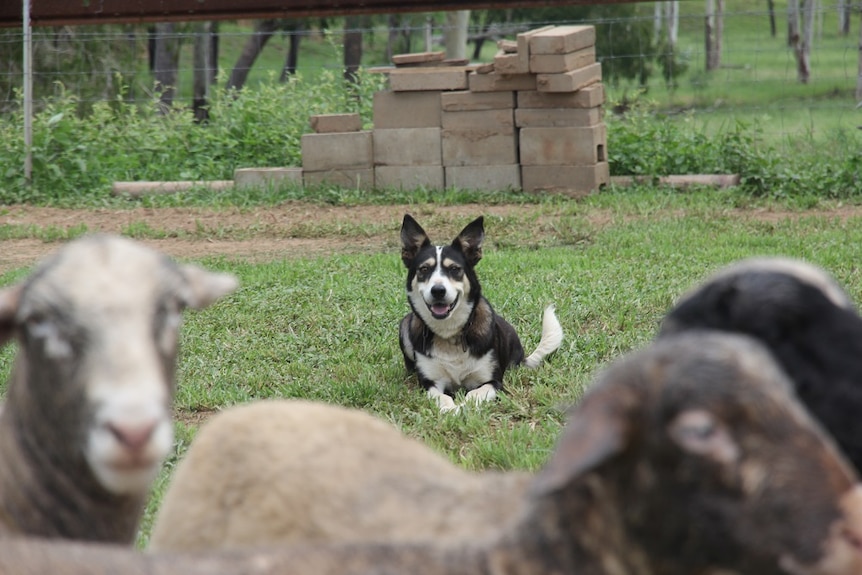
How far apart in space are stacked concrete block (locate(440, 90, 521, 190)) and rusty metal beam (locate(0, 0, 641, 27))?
1446 millimetres

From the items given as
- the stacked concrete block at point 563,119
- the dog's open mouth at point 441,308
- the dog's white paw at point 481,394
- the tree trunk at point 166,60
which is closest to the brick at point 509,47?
the stacked concrete block at point 563,119

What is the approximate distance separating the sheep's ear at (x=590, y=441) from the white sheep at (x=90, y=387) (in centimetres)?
76

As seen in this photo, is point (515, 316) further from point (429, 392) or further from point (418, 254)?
point (429, 392)

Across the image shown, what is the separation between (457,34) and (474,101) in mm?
3970

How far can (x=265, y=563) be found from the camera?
7.43ft

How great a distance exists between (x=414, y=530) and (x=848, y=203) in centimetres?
984

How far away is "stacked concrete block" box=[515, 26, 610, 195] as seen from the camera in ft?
39.7

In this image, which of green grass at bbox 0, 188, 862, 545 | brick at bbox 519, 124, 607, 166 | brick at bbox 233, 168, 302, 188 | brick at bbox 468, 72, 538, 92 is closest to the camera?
green grass at bbox 0, 188, 862, 545

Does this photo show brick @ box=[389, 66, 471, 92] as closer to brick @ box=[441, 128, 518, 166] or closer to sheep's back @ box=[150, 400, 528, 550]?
brick @ box=[441, 128, 518, 166]

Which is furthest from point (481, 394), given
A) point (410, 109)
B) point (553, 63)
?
point (410, 109)

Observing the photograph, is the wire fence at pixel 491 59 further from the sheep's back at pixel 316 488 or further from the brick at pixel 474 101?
the sheep's back at pixel 316 488

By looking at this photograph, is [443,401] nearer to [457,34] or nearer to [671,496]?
A: [671,496]

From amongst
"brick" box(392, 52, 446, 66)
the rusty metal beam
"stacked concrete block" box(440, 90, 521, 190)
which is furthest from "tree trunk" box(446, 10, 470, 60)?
"stacked concrete block" box(440, 90, 521, 190)

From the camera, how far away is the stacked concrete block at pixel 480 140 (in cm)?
1260
